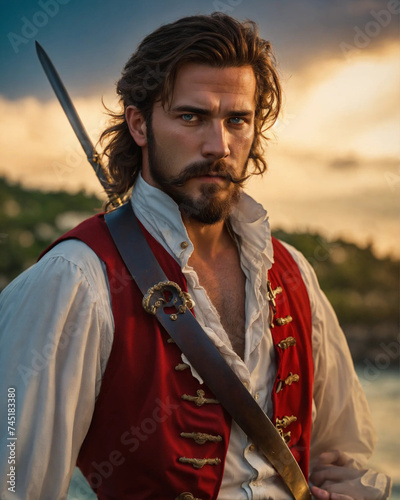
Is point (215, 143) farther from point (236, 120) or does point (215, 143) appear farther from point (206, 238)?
point (206, 238)

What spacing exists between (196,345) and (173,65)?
101 centimetres

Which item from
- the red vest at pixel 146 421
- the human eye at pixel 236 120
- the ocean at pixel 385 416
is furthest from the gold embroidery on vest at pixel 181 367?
the ocean at pixel 385 416

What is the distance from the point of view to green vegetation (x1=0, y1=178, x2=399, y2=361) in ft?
19.3

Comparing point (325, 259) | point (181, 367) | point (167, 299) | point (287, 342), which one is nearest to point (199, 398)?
point (181, 367)

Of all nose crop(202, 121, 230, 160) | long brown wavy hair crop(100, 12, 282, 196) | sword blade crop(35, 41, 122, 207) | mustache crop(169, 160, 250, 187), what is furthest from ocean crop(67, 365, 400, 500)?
nose crop(202, 121, 230, 160)

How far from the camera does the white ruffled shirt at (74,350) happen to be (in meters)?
1.96

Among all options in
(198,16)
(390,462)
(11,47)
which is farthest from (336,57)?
(390,462)

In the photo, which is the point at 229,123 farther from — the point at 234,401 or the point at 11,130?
the point at 11,130

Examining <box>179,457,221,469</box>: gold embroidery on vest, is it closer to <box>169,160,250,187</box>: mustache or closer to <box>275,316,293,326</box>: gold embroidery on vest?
<box>275,316,293,326</box>: gold embroidery on vest

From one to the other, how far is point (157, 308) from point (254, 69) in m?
1.06

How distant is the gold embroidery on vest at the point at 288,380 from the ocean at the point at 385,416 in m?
2.79

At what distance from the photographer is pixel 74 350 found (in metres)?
2.02

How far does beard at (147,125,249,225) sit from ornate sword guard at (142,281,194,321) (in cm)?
34

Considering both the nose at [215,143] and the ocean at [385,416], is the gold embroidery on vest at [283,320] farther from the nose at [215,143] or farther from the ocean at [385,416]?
the ocean at [385,416]
